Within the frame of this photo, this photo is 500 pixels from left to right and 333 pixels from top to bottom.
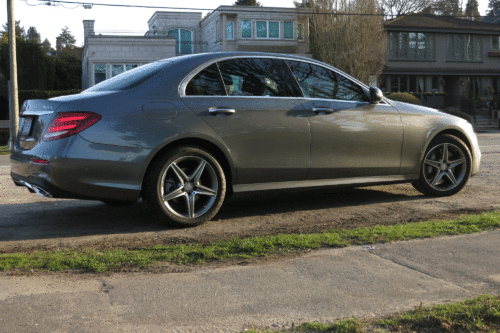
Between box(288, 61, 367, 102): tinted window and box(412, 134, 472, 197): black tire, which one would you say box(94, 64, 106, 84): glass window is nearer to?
box(288, 61, 367, 102): tinted window

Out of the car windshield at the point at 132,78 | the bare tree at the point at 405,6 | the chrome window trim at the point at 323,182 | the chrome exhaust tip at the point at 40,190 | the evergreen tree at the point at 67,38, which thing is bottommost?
the chrome window trim at the point at 323,182

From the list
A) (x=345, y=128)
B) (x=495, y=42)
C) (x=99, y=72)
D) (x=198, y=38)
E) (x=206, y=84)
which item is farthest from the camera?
(x=198, y=38)

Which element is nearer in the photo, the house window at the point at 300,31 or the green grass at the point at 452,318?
the green grass at the point at 452,318

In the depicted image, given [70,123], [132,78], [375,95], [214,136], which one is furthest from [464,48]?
[70,123]

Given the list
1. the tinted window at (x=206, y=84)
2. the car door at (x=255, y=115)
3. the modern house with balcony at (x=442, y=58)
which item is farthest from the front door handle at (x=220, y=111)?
the modern house with balcony at (x=442, y=58)

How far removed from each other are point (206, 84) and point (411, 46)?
124ft

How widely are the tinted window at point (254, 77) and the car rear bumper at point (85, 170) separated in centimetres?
120

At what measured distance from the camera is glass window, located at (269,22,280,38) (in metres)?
41.7

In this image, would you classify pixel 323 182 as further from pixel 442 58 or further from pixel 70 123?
pixel 442 58

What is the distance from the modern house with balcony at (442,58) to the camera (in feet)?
130

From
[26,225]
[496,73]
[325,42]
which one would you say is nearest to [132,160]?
[26,225]

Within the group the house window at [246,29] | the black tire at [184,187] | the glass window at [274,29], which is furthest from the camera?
the glass window at [274,29]

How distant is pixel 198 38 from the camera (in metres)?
45.0

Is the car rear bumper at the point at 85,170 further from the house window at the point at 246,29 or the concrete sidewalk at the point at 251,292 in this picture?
the house window at the point at 246,29
